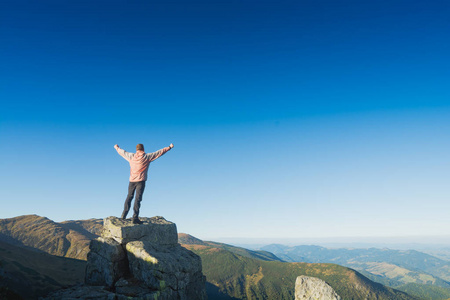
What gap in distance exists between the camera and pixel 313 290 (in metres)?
20.5

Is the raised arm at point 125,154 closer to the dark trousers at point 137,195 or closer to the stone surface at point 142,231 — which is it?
the dark trousers at point 137,195

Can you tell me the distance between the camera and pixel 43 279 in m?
91.1

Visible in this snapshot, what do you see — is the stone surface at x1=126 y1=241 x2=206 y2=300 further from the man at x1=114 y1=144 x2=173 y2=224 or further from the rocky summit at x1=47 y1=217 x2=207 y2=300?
the man at x1=114 y1=144 x2=173 y2=224

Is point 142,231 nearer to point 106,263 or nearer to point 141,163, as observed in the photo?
point 106,263

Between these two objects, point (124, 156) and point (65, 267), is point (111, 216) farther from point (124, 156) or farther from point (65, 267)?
point (65, 267)

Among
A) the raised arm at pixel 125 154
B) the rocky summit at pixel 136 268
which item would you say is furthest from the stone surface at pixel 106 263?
the raised arm at pixel 125 154

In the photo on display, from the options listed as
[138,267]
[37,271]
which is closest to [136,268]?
[138,267]

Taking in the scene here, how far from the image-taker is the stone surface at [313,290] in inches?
781

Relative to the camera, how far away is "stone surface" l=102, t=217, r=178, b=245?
21.1 metres

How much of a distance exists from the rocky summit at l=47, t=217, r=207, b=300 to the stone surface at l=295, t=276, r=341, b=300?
8.16 m

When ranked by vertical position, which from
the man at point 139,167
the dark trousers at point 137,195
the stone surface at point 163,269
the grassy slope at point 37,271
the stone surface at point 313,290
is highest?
the man at point 139,167

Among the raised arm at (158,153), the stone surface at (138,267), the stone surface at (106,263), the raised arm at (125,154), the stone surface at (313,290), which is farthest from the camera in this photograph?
the raised arm at (125,154)

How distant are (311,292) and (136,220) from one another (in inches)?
592

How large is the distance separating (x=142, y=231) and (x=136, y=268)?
11.0 ft
